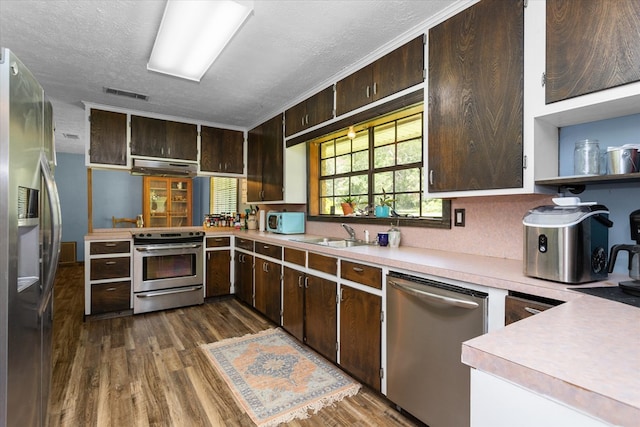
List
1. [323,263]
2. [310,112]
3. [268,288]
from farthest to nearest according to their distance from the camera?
[268,288], [310,112], [323,263]

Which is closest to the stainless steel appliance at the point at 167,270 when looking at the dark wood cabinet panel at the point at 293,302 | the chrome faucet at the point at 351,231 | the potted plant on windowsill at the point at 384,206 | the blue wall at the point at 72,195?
the dark wood cabinet panel at the point at 293,302

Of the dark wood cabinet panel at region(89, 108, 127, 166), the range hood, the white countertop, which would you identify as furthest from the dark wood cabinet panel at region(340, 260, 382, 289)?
the dark wood cabinet panel at region(89, 108, 127, 166)

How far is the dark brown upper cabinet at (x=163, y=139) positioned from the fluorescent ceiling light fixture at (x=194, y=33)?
59.5 inches

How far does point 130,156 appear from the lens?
12.6 feet

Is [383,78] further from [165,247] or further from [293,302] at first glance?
[165,247]

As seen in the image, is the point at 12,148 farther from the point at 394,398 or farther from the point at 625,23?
the point at 625,23

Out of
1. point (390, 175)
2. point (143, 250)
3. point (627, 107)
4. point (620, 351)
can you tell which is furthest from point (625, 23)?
point (143, 250)

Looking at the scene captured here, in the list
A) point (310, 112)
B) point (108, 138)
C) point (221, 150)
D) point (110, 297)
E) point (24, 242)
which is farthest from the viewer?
point (221, 150)

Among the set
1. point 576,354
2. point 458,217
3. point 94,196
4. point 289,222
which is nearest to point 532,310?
point 576,354

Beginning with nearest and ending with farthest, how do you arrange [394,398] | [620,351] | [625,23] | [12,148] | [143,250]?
[620,351]
[12,148]
[625,23]
[394,398]
[143,250]

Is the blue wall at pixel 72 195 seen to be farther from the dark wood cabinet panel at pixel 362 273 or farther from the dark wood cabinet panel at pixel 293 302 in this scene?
the dark wood cabinet panel at pixel 362 273

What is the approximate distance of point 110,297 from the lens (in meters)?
3.50

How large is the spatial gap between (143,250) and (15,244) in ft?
9.10

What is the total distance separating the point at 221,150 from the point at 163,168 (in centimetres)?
84
